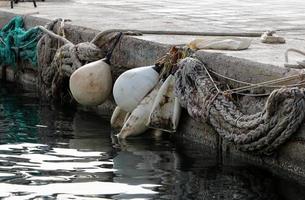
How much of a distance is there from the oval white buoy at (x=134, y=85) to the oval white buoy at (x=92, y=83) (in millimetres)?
703

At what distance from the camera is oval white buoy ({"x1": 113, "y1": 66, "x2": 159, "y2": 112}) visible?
9.65m

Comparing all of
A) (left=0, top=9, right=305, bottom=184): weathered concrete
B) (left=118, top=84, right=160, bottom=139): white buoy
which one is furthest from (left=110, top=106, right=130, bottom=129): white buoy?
(left=0, top=9, right=305, bottom=184): weathered concrete

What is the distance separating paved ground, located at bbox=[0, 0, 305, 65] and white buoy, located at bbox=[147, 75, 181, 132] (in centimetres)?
71

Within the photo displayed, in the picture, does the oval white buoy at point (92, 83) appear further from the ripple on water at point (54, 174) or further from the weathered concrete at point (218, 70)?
the ripple on water at point (54, 174)

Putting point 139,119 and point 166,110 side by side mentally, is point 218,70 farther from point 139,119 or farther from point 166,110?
point 139,119

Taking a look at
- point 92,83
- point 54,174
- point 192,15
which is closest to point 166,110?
point 92,83

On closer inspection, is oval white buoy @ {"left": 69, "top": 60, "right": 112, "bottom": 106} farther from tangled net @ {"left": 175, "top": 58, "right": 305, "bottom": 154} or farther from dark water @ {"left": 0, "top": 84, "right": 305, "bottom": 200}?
tangled net @ {"left": 175, "top": 58, "right": 305, "bottom": 154}

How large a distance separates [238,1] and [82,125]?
5840mm

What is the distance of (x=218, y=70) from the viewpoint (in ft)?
29.5

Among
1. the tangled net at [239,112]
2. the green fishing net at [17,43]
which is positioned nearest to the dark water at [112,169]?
the tangled net at [239,112]

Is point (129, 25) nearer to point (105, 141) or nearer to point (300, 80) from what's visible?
point (105, 141)

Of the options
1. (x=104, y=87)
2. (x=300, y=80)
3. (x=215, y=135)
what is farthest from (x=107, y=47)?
(x=300, y=80)

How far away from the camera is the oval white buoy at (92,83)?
10.4 m

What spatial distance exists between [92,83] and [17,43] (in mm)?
2674
